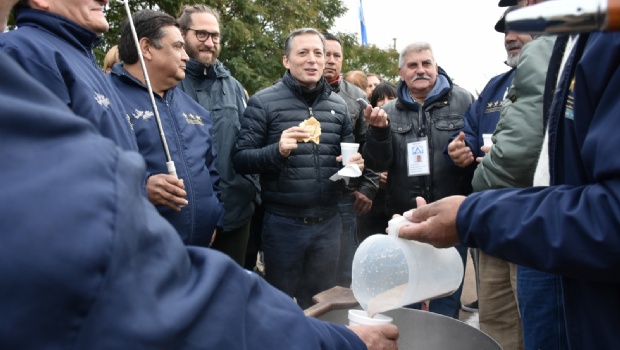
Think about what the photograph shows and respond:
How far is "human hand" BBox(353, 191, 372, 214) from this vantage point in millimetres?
4625

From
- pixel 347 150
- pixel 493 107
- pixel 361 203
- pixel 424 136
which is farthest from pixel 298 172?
pixel 493 107

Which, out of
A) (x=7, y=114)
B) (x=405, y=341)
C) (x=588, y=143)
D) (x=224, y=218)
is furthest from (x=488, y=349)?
(x=224, y=218)

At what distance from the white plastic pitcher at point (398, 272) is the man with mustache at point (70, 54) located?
108 centimetres

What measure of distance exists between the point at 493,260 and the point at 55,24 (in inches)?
108

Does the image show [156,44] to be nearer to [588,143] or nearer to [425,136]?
[425,136]

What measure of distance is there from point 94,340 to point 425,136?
3.74 meters

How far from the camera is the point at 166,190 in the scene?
2.90 m

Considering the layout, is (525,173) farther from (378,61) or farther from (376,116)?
(378,61)

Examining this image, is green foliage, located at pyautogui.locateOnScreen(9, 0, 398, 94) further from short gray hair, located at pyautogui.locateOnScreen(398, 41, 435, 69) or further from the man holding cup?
the man holding cup

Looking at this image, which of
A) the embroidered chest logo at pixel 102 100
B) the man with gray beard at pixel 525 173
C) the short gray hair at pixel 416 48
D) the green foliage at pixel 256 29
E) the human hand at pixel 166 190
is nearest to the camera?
the man with gray beard at pixel 525 173

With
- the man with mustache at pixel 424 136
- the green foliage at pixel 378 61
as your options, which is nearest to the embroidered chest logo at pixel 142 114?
the man with mustache at pixel 424 136

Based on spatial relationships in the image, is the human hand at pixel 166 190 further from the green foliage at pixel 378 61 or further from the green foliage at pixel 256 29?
the green foliage at pixel 378 61

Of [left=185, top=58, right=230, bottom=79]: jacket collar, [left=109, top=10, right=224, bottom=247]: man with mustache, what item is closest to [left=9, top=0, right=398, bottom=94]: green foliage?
[left=185, top=58, right=230, bottom=79]: jacket collar

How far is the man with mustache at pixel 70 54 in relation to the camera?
208 centimetres
